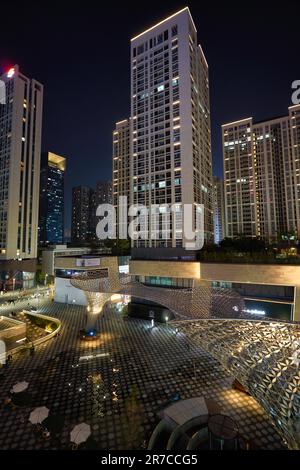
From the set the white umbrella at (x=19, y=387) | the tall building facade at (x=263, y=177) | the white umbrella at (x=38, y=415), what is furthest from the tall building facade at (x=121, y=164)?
the white umbrella at (x=38, y=415)

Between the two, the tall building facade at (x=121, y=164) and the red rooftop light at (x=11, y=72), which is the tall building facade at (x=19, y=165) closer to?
the red rooftop light at (x=11, y=72)

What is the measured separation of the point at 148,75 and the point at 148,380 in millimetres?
49530

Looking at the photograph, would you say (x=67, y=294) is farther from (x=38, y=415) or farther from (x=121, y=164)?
(x=121, y=164)

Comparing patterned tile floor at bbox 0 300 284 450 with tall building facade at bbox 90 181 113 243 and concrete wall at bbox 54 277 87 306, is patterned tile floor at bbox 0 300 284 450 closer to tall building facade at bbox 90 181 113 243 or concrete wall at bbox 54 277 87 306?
concrete wall at bbox 54 277 87 306

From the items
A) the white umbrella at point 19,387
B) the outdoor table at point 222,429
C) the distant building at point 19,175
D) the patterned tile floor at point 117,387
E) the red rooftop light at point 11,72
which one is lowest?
the patterned tile floor at point 117,387

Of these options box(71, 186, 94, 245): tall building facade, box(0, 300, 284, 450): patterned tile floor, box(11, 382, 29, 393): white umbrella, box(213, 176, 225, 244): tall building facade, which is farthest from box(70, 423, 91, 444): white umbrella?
box(71, 186, 94, 245): tall building facade

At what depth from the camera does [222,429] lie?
1046 centimetres

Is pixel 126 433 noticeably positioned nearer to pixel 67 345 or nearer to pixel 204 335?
pixel 204 335

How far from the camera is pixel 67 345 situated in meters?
23.3

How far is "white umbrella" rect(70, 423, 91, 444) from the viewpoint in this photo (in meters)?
11.2

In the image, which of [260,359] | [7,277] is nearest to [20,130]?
[7,277]

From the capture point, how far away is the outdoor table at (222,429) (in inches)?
399

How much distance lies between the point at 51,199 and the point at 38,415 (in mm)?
157450

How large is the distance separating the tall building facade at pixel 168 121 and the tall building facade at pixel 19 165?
3687 cm
